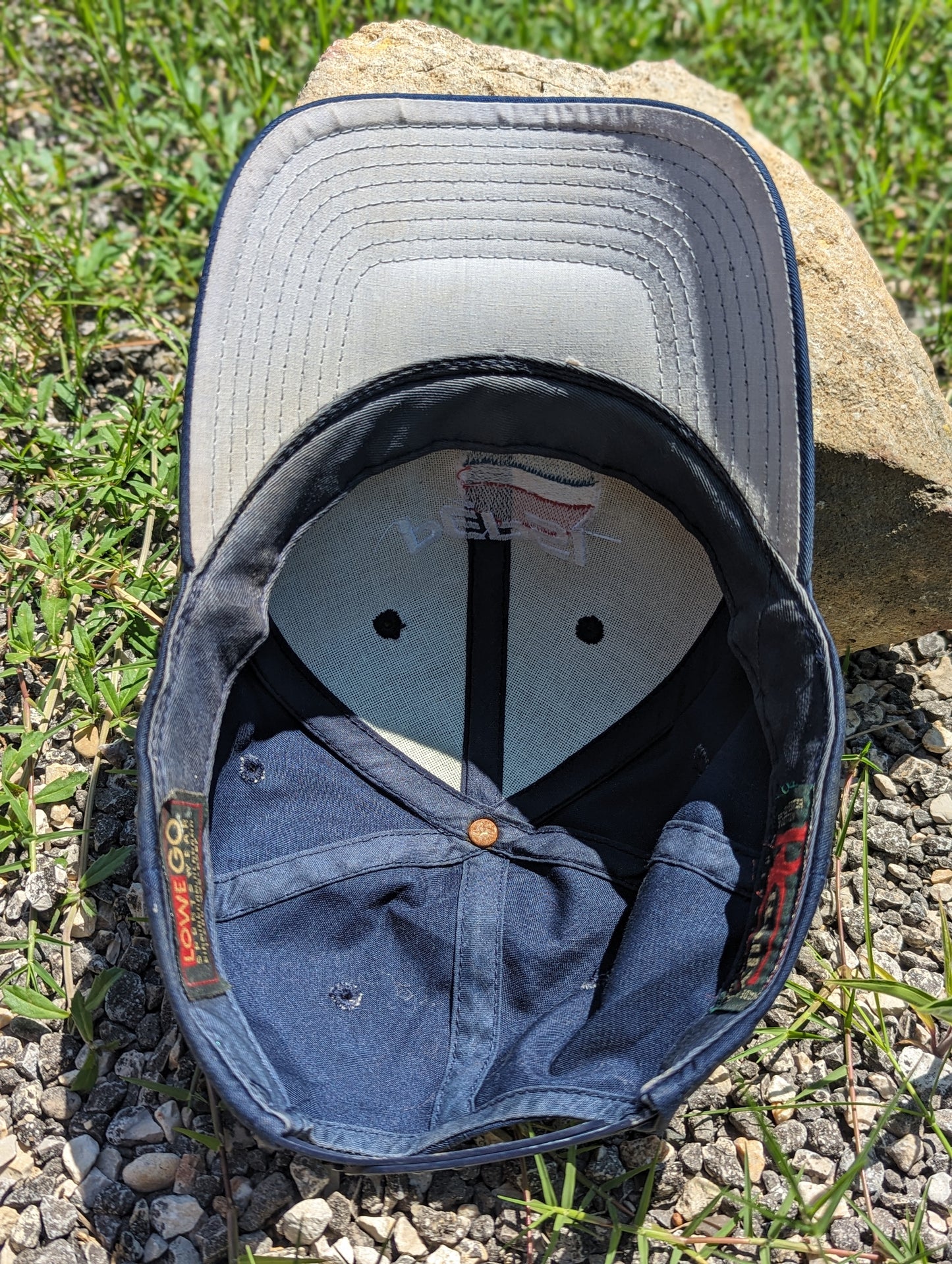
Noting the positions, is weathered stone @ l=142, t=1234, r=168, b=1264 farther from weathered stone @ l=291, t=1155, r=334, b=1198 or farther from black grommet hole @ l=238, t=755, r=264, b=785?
black grommet hole @ l=238, t=755, r=264, b=785

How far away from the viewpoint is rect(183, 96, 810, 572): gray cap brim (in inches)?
48.0

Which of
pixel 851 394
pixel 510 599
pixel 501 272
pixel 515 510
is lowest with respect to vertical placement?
pixel 510 599

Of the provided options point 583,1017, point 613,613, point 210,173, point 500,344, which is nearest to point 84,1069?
point 583,1017

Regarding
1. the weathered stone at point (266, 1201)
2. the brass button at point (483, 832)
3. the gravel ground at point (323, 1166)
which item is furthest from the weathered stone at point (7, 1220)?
the brass button at point (483, 832)

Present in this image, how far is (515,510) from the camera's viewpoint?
58.9 inches

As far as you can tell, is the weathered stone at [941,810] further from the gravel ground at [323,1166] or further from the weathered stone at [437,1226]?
the weathered stone at [437,1226]

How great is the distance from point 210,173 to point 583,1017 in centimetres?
158

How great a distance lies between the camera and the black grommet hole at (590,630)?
1512 mm

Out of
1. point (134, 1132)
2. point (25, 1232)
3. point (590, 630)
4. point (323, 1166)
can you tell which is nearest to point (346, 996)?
point (323, 1166)

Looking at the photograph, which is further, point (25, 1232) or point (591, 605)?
point (591, 605)

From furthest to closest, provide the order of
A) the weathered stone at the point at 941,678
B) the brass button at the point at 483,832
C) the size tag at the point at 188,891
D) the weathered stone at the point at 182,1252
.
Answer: the weathered stone at the point at 941,678, the brass button at the point at 483,832, the weathered stone at the point at 182,1252, the size tag at the point at 188,891

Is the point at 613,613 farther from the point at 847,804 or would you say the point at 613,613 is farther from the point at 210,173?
the point at 210,173

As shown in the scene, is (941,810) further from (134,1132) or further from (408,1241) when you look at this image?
(134,1132)

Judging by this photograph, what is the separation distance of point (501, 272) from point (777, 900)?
735 mm
